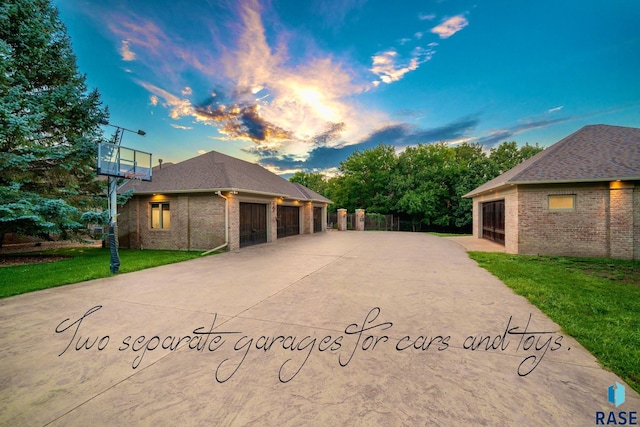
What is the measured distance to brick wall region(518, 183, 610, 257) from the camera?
31.9 feet

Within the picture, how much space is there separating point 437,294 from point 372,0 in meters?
13.2

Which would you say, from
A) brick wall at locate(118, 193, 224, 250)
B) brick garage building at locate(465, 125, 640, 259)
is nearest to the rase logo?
brick garage building at locate(465, 125, 640, 259)

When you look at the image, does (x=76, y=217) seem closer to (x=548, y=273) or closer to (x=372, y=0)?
(x=372, y=0)

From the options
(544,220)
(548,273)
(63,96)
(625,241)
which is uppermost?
(63,96)

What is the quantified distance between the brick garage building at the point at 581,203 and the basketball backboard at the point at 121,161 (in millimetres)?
15451

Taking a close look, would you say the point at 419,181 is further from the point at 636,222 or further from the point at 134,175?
the point at 134,175

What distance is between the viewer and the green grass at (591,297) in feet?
9.76

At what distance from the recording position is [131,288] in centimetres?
593

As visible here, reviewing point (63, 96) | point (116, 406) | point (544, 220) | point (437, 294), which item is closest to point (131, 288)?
point (116, 406)

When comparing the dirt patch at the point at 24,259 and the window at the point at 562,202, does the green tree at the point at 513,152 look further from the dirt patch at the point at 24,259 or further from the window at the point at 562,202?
the dirt patch at the point at 24,259

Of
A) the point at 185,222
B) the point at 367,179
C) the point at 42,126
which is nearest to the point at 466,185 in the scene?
the point at 367,179

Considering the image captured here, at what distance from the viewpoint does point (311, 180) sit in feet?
190

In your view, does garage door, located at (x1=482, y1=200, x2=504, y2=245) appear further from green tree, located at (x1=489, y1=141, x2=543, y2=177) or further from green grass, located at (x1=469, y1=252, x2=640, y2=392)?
green tree, located at (x1=489, y1=141, x2=543, y2=177)

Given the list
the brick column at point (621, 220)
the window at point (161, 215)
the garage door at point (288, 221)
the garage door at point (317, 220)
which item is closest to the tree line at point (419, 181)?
the garage door at point (317, 220)
